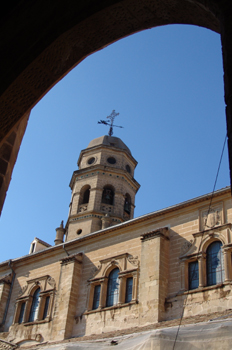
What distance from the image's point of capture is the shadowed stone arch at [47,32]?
3.06 metres

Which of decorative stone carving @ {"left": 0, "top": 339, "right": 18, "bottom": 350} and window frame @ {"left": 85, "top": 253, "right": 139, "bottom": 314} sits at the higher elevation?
window frame @ {"left": 85, "top": 253, "right": 139, "bottom": 314}

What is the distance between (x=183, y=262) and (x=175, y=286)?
0.90 m

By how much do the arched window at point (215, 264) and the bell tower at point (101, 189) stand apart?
11.9 metres

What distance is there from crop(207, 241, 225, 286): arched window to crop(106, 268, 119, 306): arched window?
4008 mm

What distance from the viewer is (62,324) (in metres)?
17.0

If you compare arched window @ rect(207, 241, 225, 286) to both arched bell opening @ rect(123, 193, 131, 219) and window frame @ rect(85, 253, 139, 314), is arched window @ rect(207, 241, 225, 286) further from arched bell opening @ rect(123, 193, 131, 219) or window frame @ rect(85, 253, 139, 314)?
arched bell opening @ rect(123, 193, 131, 219)

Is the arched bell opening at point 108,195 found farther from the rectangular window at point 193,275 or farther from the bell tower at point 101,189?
the rectangular window at point 193,275

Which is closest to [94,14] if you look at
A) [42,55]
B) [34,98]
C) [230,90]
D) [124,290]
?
[42,55]

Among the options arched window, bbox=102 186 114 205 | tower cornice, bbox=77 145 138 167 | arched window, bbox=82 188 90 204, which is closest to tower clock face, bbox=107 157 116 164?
tower cornice, bbox=77 145 138 167

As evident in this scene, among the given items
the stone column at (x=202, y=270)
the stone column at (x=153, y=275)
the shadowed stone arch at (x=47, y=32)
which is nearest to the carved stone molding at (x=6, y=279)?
the stone column at (x=153, y=275)

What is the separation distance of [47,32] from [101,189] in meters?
25.0

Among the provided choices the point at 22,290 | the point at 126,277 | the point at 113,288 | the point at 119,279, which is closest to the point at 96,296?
the point at 113,288

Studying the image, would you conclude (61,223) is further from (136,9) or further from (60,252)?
(136,9)

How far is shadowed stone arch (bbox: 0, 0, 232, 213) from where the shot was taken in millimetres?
3062
